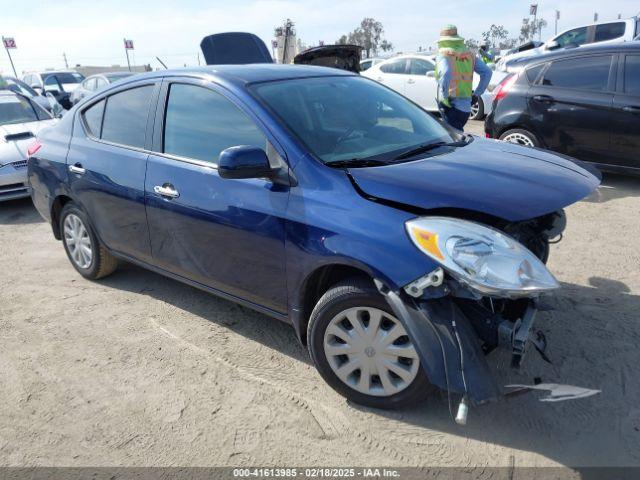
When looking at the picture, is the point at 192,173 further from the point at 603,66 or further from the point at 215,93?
the point at 603,66

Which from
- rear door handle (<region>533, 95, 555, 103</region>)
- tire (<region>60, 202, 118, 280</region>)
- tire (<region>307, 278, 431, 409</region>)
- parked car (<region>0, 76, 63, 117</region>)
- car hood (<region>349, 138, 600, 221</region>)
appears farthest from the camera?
parked car (<region>0, 76, 63, 117</region>)

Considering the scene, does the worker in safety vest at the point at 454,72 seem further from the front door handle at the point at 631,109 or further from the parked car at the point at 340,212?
the parked car at the point at 340,212

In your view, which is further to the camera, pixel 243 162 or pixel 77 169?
pixel 77 169

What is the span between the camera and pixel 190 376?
10.3 feet

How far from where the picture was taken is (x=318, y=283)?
Answer: 284cm

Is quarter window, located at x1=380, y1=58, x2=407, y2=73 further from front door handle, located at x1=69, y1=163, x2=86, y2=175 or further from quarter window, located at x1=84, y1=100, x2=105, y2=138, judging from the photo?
front door handle, located at x1=69, y1=163, x2=86, y2=175

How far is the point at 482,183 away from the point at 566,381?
3.95 feet

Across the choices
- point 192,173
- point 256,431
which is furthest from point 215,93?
point 256,431

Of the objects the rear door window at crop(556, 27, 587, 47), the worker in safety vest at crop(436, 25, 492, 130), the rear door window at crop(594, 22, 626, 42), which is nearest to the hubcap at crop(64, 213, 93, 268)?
the worker in safety vest at crop(436, 25, 492, 130)

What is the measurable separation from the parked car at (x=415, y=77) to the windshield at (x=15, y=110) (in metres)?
6.86

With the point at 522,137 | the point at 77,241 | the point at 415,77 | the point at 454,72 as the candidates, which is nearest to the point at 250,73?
the point at 77,241

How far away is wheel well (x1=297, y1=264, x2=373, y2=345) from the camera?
2.70 meters

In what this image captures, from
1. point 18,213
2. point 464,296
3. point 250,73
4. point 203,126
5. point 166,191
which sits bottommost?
point 18,213

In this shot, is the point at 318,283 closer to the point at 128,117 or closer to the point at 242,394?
the point at 242,394
